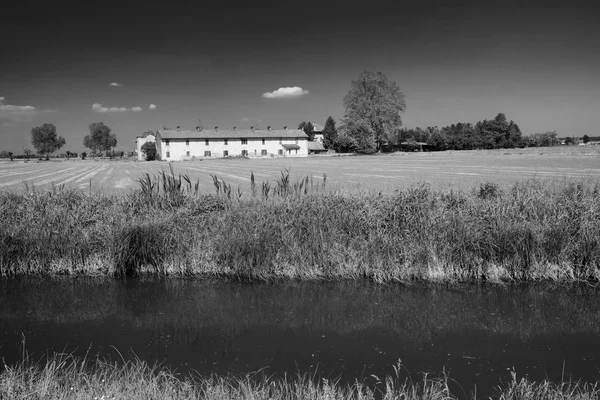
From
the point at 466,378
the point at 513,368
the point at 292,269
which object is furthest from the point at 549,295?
the point at 292,269

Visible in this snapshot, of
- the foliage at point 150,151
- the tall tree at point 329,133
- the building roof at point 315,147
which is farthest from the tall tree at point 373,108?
the foliage at point 150,151

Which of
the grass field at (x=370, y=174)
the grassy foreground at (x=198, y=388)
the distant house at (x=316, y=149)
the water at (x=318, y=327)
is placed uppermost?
the distant house at (x=316, y=149)

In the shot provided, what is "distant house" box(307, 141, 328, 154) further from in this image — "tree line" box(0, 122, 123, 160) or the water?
the water

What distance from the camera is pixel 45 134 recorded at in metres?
152

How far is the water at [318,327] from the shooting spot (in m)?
6.98

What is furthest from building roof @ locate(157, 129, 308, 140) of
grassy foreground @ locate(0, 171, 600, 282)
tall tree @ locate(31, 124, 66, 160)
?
grassy foreground @ locate(0, 171, 600, 282)

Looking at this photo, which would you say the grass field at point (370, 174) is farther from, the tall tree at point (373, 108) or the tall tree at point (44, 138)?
the tall tree at point (44, 138)

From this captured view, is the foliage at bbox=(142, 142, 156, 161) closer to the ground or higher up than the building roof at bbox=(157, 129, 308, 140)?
closer to the ground

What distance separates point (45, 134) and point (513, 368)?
569 ft

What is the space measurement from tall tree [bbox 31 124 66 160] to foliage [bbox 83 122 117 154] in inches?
622

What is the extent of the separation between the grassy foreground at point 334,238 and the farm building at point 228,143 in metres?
108

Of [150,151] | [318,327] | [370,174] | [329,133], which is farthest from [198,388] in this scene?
[329,133]

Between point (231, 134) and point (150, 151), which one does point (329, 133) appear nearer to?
point (231, 134)

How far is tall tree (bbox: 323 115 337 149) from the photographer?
16001 centimetres
